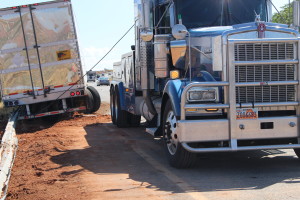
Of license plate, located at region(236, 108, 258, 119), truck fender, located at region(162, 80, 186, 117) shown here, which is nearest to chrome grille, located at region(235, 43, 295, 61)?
license plate, located at region(236, 108, 258, 119)

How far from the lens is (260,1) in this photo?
9273 mm

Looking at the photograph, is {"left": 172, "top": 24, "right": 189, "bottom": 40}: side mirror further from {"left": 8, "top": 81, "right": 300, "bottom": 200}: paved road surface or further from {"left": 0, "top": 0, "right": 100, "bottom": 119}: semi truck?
{"left": 0, "top": 0, "right": 100, "bottom": 119}: semi truck

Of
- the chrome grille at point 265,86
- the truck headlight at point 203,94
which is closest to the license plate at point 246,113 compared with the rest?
the chrome grille at point 265,86

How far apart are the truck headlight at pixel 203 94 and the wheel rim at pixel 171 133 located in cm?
52

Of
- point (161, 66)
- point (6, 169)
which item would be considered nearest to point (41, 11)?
point (161, 66)

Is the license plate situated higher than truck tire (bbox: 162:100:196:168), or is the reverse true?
the license plate

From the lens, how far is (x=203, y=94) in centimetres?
724

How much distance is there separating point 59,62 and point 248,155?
8238mm

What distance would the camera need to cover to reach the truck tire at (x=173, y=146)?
743 cm

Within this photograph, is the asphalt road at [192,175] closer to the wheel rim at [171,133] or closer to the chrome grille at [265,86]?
the wheel rim at [171,133]

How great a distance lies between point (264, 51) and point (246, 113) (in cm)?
99

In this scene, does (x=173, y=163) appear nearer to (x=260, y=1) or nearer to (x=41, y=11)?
(x=260, y=1)

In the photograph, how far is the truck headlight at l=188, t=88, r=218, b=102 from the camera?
23.6 feet

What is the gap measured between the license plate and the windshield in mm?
2297
